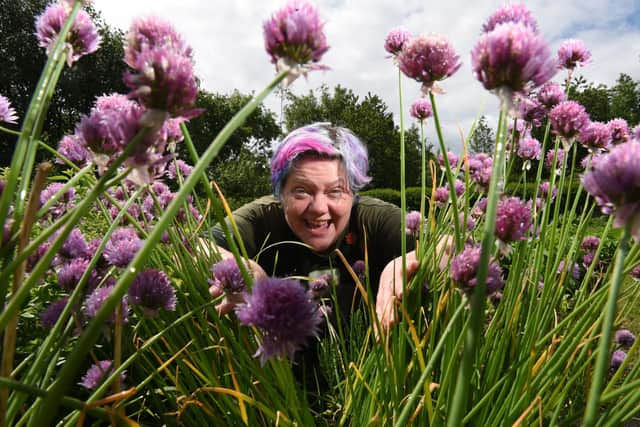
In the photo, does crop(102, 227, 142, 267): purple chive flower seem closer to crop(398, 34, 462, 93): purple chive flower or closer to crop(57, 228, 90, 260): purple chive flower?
crop(57, 228, 90, 260): purple chive flower

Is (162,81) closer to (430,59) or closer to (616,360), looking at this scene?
(430,59)

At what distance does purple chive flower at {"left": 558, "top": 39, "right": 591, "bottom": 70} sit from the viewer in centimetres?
121

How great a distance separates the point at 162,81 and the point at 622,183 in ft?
1.34

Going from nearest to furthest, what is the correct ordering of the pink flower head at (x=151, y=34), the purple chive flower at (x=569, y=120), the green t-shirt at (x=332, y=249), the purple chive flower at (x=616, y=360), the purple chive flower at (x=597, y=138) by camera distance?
the pink flower head at (x=151, y=34), the purple chive flower at (x=569, y=120), the purple chive flower at (x=597, y=138), the purple chive flower at (x=616, y=360), the green t-shirt at (x=332, y=249)

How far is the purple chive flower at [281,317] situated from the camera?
0.45 m

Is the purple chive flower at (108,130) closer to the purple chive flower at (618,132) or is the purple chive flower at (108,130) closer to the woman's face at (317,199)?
the purple chive flower at (618,132)

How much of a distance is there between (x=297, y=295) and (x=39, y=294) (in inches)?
38.2

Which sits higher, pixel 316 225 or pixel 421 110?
pixel 421 110

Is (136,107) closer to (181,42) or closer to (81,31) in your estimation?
(181,42)

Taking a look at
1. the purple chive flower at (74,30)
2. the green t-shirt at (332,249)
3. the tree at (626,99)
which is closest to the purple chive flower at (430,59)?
the purple chive flower at (74,30)

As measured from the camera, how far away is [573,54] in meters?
1.22

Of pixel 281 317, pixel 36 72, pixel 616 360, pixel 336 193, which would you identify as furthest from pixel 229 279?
pixel 36 72

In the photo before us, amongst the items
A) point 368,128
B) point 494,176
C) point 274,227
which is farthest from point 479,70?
point 368,128

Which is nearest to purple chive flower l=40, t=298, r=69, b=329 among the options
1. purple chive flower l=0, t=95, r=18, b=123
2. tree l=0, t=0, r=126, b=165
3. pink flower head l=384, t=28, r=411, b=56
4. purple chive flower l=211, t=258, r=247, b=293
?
purple chive flower l=211, t=258, r=247, b=293
